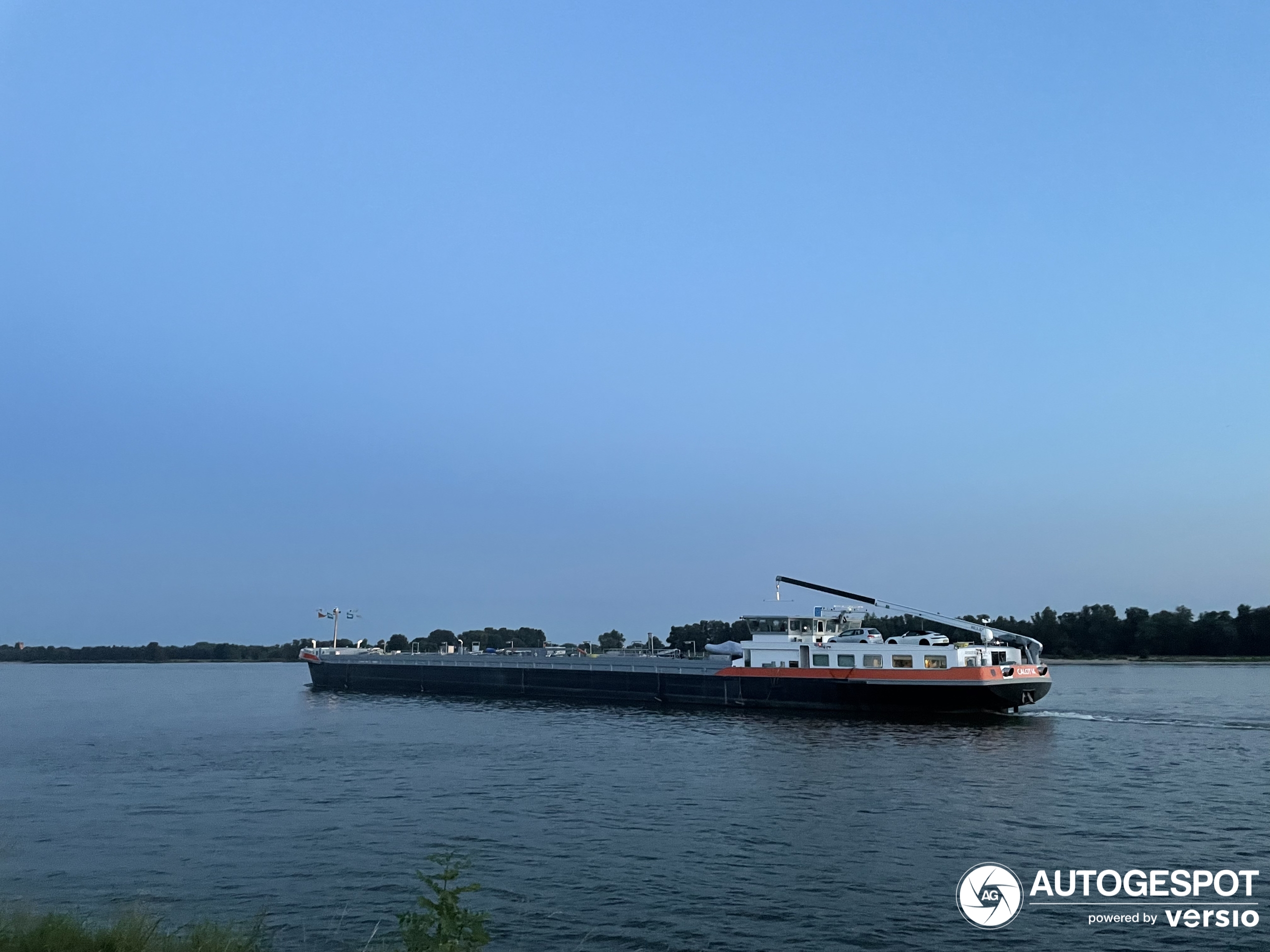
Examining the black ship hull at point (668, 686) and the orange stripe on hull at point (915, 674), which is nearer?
the orange stripe on hull at point (915, 674)

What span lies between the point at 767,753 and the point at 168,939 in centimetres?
3207

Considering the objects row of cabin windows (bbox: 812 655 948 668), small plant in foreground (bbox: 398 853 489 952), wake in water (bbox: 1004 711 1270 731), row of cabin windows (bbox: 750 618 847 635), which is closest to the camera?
small plant in foreground (bbox: 398 853 489 952)

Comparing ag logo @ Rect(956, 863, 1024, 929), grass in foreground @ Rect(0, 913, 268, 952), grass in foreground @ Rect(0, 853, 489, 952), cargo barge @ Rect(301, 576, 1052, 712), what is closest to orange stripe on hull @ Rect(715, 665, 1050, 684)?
cargo barge @ Rect(301, 576, 1052, 712)

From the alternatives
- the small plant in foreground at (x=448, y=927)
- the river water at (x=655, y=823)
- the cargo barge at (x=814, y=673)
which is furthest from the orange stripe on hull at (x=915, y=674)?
the small plant in foreground at (x=448, y=927)

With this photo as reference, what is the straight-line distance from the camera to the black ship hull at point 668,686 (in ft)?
182

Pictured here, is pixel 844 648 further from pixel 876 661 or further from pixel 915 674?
pixel 915 674

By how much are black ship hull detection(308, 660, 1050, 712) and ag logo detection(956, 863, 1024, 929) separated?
111ft

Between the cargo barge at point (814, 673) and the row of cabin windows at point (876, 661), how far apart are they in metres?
0.05

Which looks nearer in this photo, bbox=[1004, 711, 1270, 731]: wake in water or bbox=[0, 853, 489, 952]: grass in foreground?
bbox=[0, 853, 489, 952]: grass in foreground

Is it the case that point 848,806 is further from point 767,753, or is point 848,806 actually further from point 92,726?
point 92,726

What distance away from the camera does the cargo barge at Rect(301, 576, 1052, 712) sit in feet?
182

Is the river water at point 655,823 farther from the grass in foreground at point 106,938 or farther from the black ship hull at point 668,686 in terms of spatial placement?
the grass in foreground at point 106,938

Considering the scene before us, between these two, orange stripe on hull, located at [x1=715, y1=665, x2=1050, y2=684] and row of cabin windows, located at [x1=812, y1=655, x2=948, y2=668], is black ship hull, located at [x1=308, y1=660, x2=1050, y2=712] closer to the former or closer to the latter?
orange stripe on hull, located at [x1=715, y1=665, x2=1050, y2=684]

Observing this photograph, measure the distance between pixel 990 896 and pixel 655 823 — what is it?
10476 mm
